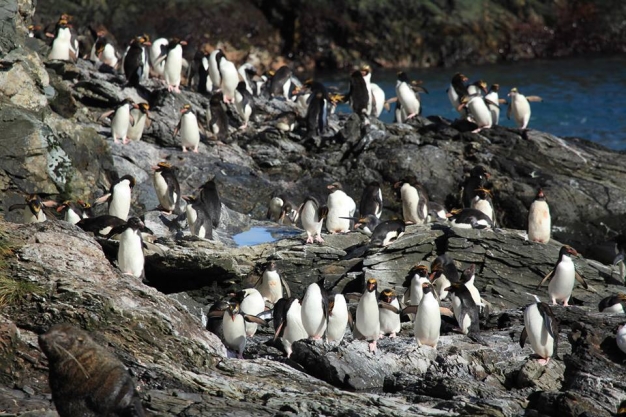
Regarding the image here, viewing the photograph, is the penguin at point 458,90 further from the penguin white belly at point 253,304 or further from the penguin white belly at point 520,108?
the penguin white belly at point 253,304

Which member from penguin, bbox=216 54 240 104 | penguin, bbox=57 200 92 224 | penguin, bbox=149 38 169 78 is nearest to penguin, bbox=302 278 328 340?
penguin, bbox=57 200 92 224

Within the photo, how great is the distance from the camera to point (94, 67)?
22453mm

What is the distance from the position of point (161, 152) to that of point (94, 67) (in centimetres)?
465

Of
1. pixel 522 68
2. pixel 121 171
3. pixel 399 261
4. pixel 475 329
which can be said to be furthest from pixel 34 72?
pixel 522 68

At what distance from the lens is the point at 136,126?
62.7 ft

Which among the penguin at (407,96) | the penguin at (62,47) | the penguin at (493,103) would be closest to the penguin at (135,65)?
the penguin at (62,47)

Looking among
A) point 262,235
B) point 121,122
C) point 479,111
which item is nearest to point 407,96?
point 479,111

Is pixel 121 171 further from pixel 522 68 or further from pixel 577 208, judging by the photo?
pixel 522 68

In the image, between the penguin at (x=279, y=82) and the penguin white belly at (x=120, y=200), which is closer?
the penguin white belly at (x=120, y=200)

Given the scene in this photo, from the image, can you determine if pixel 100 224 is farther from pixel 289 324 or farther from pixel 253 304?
pixel 289 324

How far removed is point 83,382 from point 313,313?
4.63m

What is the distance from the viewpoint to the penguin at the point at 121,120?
18469 millimetres

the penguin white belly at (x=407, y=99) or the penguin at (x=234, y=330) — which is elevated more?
the penguin at (x=234, y=330)

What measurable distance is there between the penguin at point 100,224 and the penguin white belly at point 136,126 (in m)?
5.69
